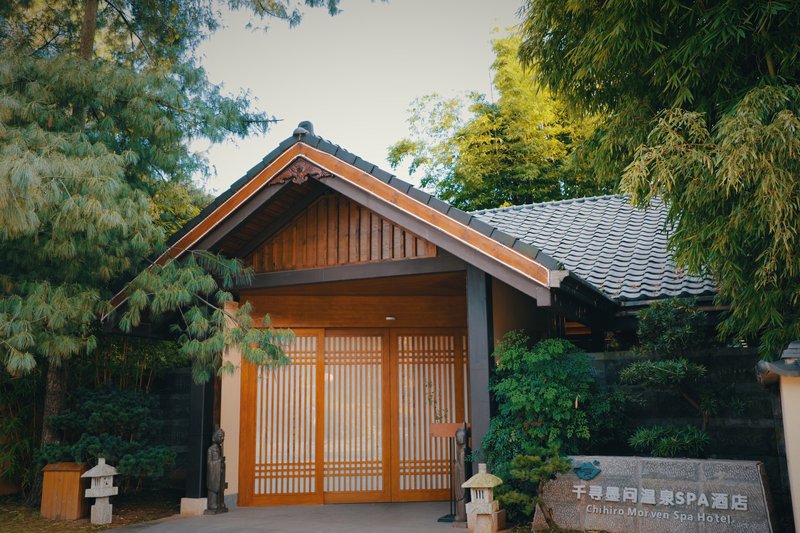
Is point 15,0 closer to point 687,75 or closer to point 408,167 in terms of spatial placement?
point 687,75

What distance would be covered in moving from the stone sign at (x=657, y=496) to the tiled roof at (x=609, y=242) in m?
2.28

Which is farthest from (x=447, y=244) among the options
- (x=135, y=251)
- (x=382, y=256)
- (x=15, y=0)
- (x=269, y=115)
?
(x=15, y=0)

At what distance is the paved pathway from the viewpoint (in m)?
7.02

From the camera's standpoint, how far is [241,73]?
1023 centimetres

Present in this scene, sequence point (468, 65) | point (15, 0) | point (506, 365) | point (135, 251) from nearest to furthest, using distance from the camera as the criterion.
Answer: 1. point (506, 365)
2. point (135, 251)
3. point (15, 0)
4. point (468, 65)

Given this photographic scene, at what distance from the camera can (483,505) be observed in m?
6.05

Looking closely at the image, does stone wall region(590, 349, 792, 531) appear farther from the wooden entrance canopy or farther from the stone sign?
the wooden entrance canopy

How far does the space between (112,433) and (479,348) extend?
4613mm

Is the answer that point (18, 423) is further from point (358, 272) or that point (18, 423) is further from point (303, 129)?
point (303, 129)

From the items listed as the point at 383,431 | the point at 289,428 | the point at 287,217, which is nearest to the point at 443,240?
the point at 287,217

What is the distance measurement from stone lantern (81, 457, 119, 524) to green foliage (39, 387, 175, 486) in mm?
174

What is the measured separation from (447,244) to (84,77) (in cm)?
461

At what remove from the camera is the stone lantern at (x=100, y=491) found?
7.23 metres

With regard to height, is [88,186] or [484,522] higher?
[88,186]
